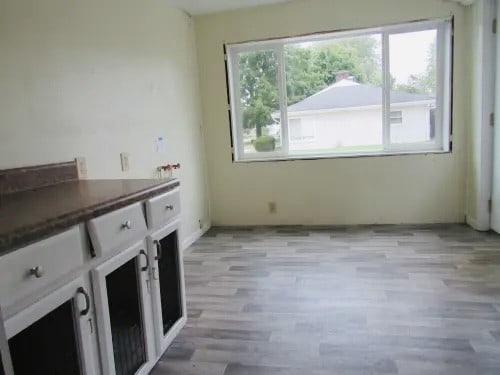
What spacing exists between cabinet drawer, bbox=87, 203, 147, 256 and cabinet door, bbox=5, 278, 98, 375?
Result: 0.15m

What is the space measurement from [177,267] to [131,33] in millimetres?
1843

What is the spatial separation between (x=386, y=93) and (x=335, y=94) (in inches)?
20.4

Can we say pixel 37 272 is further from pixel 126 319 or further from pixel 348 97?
pixel 348 97

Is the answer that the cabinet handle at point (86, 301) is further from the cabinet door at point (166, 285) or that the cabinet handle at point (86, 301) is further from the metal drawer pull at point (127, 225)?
the cabinet door at point (166, 285)

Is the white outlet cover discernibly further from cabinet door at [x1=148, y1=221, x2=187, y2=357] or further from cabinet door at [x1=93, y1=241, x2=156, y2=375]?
cabinet door at [x1=93, y1=241, x2=156, y2=375]

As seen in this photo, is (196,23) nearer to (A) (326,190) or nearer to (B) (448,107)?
(A) (326,190)

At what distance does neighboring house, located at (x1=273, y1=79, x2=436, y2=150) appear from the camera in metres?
3.99

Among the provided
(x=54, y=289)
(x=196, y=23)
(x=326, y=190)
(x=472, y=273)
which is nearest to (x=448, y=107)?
(x=326, y=190)

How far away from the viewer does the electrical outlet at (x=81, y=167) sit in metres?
2.24

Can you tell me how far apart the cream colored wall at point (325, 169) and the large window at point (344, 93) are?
11 cm

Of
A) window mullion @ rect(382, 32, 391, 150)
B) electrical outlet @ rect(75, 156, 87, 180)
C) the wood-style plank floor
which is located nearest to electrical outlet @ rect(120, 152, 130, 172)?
electrical outlet @ rect(75, 156, 87, 180)

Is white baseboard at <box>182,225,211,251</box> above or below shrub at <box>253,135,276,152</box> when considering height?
below

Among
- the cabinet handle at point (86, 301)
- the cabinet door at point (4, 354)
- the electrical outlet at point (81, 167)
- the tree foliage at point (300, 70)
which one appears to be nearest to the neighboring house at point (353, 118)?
the tree foliage at point (300, 70)

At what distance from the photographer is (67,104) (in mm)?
2182
